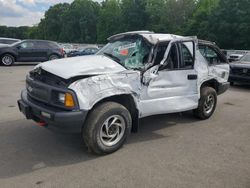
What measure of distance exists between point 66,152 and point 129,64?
68.6 inches

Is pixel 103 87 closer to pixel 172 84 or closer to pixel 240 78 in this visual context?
pixel 172 84

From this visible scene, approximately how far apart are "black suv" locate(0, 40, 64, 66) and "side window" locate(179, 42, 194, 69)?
13.7 metres

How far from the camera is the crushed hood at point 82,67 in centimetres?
415

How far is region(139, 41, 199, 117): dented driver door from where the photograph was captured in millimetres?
4855

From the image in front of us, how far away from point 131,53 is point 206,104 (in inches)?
89.9

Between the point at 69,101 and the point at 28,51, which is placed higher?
the point at 28,51

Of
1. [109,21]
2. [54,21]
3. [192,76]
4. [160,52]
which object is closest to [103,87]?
[160,52]

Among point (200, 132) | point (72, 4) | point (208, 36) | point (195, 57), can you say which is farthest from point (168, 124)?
point (72, 4)

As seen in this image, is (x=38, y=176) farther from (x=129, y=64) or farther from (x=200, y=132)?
(x=200, y=132)

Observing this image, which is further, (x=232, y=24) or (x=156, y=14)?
(x=156, y=14)

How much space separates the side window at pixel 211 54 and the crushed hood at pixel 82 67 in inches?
93.0

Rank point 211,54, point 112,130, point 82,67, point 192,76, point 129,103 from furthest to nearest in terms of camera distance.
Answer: point 211,54 < point 192,76 < point 129,103 < point 112,130 < point 82,67

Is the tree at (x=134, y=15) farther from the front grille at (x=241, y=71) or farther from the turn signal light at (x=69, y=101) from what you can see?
the turn signal light at (x=69, y=101)

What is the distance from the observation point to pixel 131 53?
5078mm
